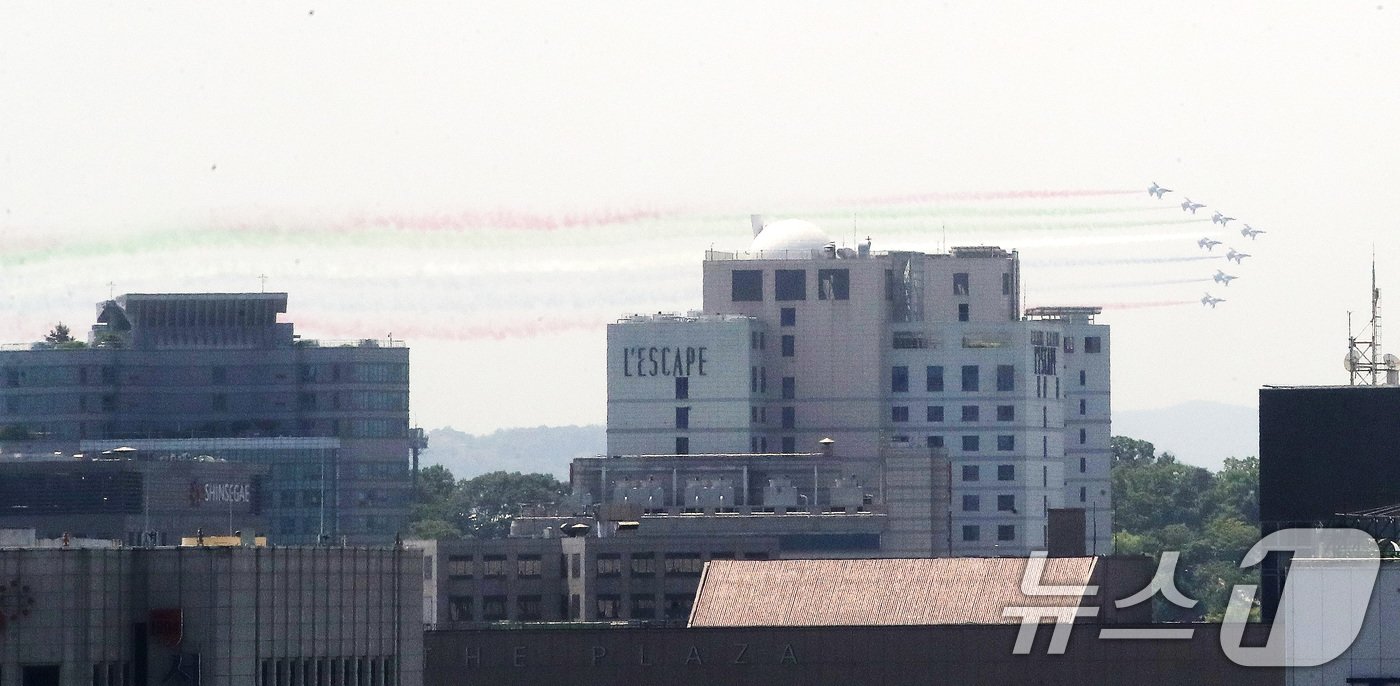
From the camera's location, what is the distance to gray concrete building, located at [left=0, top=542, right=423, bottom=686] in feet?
436

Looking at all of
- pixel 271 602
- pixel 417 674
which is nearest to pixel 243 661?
pixel 271 602

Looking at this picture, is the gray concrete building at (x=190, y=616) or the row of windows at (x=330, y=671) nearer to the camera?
the gray concrete building at (x=190, y=616)

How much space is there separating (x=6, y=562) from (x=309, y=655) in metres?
13.0

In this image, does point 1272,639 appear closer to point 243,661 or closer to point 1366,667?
point 1366,667

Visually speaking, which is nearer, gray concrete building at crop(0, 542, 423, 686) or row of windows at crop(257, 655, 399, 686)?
gray concrete building at crop(0, 542, 423, 686)

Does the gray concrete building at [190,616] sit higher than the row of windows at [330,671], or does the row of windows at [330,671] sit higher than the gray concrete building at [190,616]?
the gray concrete building at [190,616]

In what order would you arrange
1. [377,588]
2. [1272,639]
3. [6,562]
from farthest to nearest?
1. [1272,639]
2. [377,588]
3. [6,562]

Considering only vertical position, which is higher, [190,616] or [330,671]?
[190,616]

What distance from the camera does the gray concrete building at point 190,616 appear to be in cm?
13288

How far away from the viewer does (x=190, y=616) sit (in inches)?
5354

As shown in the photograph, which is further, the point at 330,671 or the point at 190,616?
the point at 330,671

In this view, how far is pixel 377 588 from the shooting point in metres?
143

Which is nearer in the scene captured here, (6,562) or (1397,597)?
(6,562)

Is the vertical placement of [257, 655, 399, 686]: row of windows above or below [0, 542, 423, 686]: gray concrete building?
below
